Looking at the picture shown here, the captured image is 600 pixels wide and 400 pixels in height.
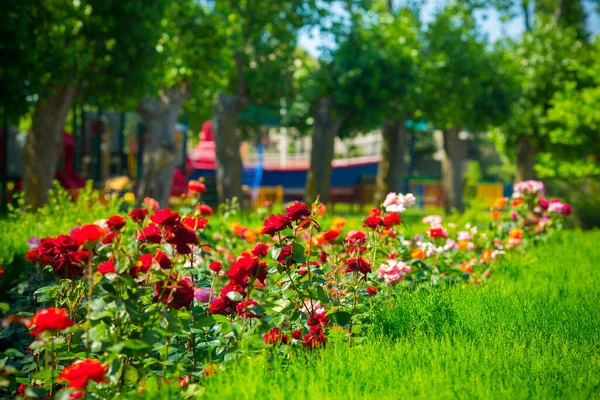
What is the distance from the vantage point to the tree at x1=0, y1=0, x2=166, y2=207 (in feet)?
40.1

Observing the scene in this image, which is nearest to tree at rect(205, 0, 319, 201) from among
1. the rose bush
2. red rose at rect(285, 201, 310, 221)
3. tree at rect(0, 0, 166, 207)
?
tree at rect(0, 0, 166, 207)

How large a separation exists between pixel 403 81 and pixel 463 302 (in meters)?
12.8

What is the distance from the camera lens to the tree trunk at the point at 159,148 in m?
15.3

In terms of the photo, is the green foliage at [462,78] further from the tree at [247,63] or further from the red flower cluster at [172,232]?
the red flower cluster at [172,232]

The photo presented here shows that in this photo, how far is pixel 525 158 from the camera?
1068 inches

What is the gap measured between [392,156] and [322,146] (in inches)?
138

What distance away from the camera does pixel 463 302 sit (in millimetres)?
5531

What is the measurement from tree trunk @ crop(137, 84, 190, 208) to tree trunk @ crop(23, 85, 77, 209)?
226cm

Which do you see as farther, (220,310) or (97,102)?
(97,102)

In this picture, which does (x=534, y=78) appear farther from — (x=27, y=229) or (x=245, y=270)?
(x=245, y=270)

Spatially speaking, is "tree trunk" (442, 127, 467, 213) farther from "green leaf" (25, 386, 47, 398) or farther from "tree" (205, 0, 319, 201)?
"green leaf" (25, 386, 47, 398)

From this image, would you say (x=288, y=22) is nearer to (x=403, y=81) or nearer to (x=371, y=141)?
(x=403, y=81)

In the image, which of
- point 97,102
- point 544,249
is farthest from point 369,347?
point 97,102

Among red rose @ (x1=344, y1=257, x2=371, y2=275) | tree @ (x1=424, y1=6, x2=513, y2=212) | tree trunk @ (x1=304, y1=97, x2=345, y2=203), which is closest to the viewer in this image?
red rose @ (x1=344, y1=257, x2=371, y2=275)
